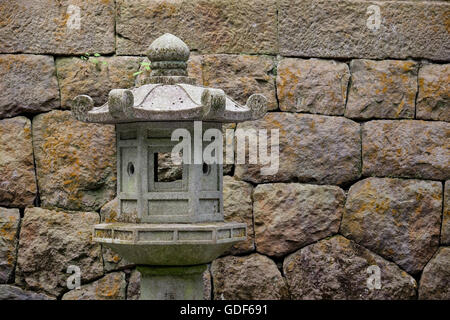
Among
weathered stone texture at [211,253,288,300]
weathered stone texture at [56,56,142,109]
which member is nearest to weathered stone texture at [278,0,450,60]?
weathered stone texture at [56,56,142,109]

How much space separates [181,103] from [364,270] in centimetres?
233

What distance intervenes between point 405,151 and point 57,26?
2.93 metres

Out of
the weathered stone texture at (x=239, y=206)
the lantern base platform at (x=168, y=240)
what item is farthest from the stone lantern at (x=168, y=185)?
the weathered stone texture at (x=239, y=206)

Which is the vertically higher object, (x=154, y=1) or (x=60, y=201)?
(x=154, y=1)

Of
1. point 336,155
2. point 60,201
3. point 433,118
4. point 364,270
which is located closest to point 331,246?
point 364,270

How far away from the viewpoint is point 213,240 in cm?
405

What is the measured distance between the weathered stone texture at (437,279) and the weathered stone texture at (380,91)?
116cm

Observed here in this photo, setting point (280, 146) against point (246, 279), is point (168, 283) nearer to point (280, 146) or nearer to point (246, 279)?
point (246, 279)

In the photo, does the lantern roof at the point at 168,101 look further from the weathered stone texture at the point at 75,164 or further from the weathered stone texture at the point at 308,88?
the weathered stone texture at the point at 308,88

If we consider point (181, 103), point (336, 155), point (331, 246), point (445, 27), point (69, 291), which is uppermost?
point (445, 27)

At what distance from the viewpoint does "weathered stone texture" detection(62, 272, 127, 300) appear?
550cm

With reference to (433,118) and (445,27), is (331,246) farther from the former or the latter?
(445,27)

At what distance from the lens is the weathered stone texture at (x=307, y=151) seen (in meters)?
5.57

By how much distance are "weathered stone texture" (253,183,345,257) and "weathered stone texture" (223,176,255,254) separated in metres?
0.05
